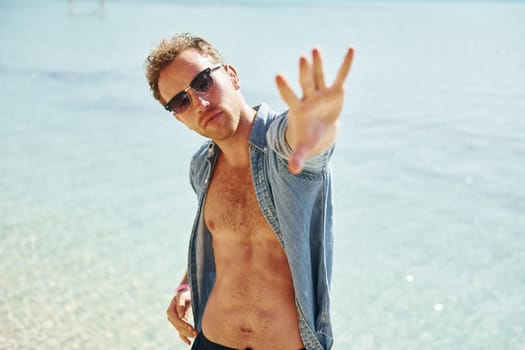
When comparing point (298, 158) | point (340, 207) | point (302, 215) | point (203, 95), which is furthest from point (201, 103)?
point (340, 207)

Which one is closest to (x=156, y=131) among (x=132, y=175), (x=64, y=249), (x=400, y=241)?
(x=132, y=175)

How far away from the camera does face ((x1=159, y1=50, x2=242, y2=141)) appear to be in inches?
86.2

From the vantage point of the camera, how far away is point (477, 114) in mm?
10141

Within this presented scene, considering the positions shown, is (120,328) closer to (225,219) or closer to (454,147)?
(225,219)

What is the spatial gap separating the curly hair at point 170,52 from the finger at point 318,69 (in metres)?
0.88

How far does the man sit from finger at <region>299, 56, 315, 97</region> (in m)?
0.27

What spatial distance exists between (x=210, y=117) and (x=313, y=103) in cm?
73

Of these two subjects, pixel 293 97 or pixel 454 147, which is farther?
pixel 454 147

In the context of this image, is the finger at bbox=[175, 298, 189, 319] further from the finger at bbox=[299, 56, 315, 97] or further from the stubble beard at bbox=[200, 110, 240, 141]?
the finger at bbox=[299, 56, 315, 97]

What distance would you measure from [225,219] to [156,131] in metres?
7.75

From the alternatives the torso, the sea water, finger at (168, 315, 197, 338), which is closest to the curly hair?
the sea water

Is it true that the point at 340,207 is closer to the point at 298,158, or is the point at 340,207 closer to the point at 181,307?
the point at 181,307

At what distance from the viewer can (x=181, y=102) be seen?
2248 millimetres

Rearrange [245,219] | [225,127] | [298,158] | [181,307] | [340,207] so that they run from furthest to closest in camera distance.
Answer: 1. [340,207]
2. [181,307]
3. [245,219]
4. [225,127]
5. [298,158]
